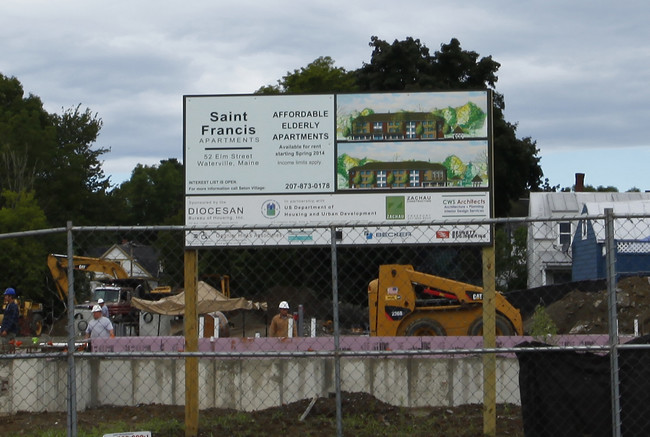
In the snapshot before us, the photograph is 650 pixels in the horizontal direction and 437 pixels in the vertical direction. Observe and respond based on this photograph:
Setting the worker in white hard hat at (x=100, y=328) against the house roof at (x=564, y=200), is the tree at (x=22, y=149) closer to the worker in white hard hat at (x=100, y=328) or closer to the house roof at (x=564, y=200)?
the house roof at (x=564, y=200)

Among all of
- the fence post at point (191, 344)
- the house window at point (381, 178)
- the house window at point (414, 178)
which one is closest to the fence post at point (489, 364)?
the house window at point (414, 178)

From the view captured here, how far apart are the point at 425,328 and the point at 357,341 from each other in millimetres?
5529

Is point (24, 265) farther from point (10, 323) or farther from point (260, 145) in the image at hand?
point (260, 145)

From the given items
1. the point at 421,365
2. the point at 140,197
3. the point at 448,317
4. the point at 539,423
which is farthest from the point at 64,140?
the point at 539,423

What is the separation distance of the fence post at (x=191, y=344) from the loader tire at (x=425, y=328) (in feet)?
29.4

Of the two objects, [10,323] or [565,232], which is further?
[565,232]

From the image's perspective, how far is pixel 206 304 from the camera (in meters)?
16.7

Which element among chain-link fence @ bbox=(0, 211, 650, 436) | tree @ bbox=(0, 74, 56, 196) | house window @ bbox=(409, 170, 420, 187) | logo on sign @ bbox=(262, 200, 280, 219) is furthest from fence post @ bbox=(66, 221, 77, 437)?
tree @ bbox=(0, 74, 56, 196)

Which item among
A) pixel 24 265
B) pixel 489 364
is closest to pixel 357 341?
pixel 489 364

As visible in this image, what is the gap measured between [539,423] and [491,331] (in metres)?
1.57

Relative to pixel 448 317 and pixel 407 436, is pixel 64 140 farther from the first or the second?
pixel 407 436

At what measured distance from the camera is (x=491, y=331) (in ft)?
29.1

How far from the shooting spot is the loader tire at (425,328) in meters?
17.7

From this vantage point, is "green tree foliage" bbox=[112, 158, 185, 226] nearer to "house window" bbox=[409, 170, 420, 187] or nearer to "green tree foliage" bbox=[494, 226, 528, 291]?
"green tree foliage" bbox=[494, 226, 528, 291]
